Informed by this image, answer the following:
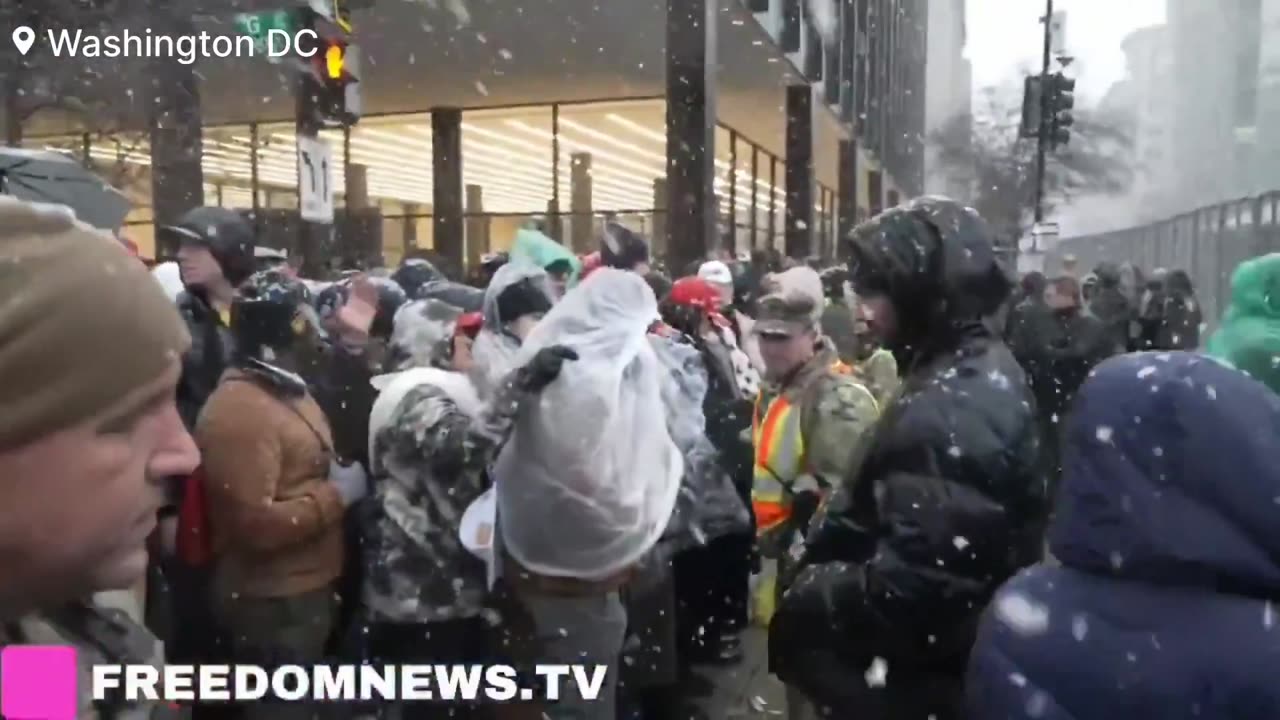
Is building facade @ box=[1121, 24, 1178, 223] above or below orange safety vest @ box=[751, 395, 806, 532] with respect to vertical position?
above

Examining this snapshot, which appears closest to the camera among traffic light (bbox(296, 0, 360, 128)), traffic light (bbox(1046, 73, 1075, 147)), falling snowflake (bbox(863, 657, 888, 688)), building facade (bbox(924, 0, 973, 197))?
falling snowflake (bbox(863, 657, 888, 688))

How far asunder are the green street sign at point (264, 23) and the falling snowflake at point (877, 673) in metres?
5.53

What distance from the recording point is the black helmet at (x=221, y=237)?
4.22 meters

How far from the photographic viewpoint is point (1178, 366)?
1.75 m

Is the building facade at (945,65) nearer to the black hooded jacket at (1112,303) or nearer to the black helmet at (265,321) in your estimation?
the black hooded jacket at (1112,303)

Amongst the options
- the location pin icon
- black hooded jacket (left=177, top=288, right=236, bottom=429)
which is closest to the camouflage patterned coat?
black hooded jacket (left=177, top=288, right=236, bottom=429)

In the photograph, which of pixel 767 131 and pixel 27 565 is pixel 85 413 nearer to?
pixel 27 565

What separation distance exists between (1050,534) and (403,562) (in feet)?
7.77

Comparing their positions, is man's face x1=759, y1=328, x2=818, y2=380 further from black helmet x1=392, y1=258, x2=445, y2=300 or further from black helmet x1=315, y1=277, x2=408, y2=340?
black helmet x1=392, y1=258, x2=445, y2=300

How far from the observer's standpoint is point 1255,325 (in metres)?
4.00

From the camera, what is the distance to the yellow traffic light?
6.76 metres

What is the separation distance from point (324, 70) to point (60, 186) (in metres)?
3.28

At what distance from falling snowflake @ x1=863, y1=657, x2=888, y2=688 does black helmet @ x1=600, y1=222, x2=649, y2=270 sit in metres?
3.97

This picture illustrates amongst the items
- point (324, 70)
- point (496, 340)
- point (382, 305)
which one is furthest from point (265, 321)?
point (324, 70)
